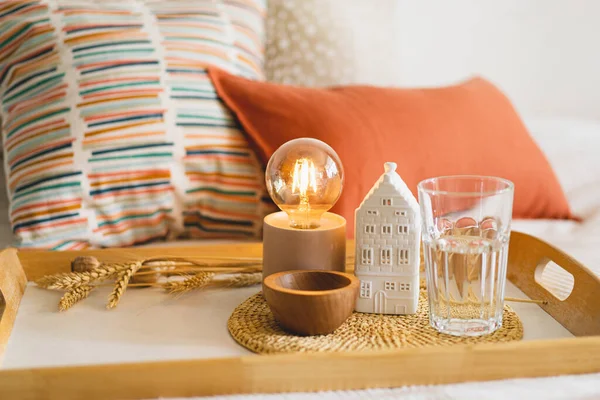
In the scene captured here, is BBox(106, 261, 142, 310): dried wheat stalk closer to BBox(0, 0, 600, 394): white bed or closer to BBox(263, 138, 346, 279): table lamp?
BBox(263, 138, 346, 279): table lamp

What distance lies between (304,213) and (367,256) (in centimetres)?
11

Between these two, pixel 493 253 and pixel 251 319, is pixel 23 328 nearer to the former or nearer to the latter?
pixel 251 319

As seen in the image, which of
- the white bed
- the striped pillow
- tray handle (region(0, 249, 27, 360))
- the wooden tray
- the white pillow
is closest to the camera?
the wooden tray

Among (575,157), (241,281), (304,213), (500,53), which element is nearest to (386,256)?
(304,213)

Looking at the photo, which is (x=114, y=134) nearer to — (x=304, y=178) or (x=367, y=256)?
(x=304, y=178)

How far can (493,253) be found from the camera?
Result: 746 mm

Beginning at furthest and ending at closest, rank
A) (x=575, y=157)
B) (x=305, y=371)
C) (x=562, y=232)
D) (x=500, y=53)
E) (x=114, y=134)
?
1. (x=500, y=53)
2. (x=575, y=157)
3. (x=562, y=232)
4. (x=114, y=134)
5. (x=305, y=371)

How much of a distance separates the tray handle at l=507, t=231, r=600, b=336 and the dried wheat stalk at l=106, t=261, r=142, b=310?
1.77 feet

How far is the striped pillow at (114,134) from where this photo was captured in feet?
3.59

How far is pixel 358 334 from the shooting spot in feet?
2.40

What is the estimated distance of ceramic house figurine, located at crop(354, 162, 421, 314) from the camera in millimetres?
771

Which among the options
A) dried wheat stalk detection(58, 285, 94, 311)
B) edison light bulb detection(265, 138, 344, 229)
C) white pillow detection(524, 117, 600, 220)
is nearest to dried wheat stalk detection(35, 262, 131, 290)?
dried wheat stalk detection(58, 285, 94, 311)

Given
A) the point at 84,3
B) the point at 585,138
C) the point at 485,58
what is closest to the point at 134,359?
the point at 84,3

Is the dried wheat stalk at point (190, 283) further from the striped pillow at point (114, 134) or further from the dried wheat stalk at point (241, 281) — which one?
the striped pillow at point (114, 134)
